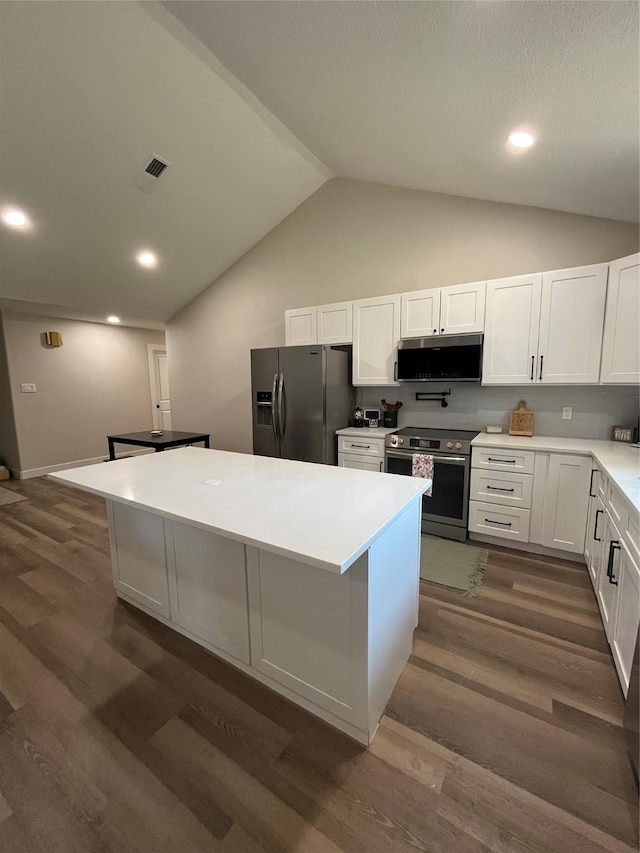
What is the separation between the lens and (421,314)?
314 cm

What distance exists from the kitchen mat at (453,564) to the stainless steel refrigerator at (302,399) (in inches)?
48.6

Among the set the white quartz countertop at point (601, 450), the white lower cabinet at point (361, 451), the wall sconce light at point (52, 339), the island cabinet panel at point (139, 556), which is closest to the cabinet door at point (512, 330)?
the white quartz countertop at point (601, 450)

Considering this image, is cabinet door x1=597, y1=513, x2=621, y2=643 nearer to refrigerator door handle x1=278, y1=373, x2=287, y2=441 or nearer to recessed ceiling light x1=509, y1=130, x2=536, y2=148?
recessed ceiling light x1=509, y1=130, x2=536, y2=148

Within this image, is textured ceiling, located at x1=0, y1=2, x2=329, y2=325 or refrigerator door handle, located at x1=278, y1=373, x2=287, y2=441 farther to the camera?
refrigerator door handle, located at x1=278, y1=373, x2=287, y2=441

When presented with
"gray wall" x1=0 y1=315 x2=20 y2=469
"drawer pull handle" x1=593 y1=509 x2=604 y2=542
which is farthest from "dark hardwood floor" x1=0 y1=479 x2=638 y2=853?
"gray wall" x1=0 y1=315 x2=20 y2=469

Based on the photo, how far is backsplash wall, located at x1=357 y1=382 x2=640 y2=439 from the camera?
2.78 meters

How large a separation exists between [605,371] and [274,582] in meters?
2.66

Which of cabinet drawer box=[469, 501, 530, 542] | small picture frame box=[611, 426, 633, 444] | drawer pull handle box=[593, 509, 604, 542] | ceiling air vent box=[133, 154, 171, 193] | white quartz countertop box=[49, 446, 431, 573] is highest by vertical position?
ceiling air vent box=[133, 154, 171, 193]

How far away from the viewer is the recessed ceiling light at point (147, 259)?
159 inches

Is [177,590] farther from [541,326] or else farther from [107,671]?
[541,326]

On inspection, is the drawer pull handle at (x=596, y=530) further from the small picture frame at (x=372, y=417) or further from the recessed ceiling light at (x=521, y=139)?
the recessed ceiling light at (x=521, y=139)

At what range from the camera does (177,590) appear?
5.97 feet

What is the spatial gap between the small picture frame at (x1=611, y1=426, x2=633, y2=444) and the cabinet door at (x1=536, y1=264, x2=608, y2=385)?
1.66 feet

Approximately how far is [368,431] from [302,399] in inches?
28.6
